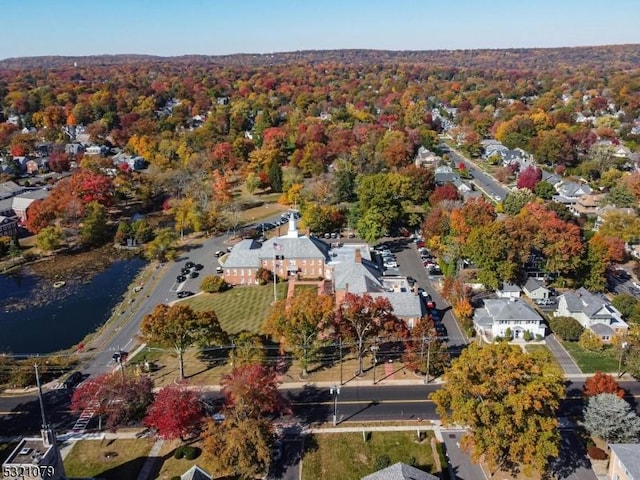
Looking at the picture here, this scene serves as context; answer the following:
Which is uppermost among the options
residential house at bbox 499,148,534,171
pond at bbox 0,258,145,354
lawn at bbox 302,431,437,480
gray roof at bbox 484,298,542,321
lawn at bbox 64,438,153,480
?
residential house at bbox 499,148,534,171

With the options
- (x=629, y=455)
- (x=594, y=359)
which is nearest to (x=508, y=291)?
(x=594, y=359)

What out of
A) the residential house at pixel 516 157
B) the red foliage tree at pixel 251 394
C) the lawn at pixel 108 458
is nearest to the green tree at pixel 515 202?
the residential house at pixel 516 157

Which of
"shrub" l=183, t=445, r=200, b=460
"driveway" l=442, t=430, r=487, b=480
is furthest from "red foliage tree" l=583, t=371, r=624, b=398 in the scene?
"shrub" l=183, t=445, r=200, b=460

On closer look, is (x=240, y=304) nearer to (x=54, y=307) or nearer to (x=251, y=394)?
(x=54, y=307)

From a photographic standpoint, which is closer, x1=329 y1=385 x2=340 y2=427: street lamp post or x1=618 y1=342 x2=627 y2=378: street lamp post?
x1=329 y1=385 x2=340 y2=427: street lamp post

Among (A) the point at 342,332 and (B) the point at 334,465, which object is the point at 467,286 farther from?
(B) the point at 334,465

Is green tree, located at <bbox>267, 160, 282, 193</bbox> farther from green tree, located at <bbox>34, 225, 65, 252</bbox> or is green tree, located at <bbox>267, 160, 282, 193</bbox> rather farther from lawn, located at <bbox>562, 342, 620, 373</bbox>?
lawn, located at <bbox>562, 342, 620, 373</bbox>
